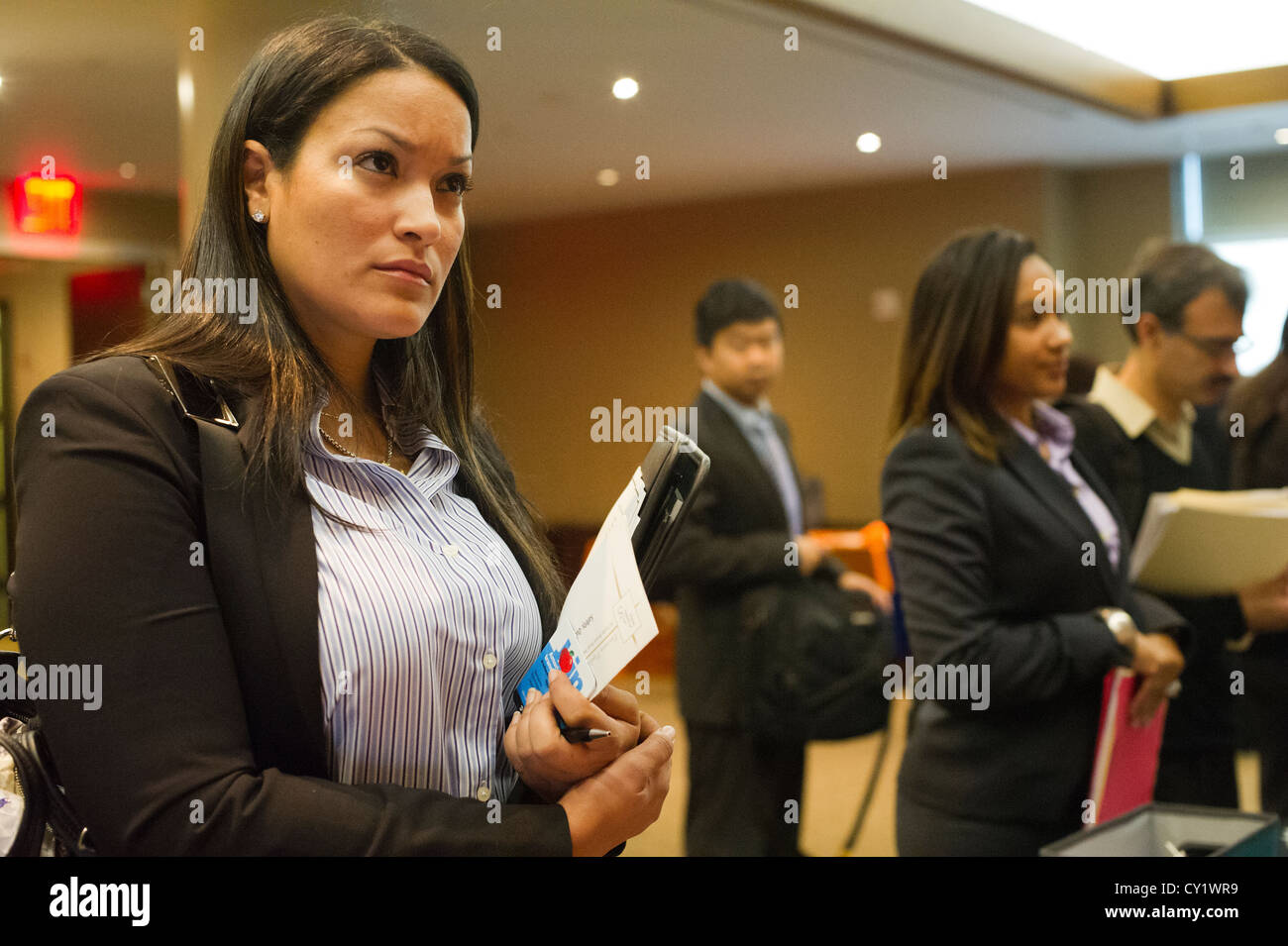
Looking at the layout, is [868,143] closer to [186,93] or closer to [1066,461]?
[186,93]

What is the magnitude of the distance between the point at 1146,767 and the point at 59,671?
1.81 metres

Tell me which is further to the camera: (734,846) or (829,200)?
(829,200)

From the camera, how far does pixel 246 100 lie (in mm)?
1068

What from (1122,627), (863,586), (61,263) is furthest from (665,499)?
(61,263)

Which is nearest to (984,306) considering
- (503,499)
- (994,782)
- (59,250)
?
(994,782)

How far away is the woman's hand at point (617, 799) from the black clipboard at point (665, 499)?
17 cm

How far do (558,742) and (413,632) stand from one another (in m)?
0.16

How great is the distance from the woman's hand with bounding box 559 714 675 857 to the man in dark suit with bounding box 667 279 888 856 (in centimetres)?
187

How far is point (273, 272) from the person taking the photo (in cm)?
107

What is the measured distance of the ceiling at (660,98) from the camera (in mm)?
2963

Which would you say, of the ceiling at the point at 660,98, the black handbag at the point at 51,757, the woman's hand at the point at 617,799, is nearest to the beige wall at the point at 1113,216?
the ceiling at the point at 660,98
